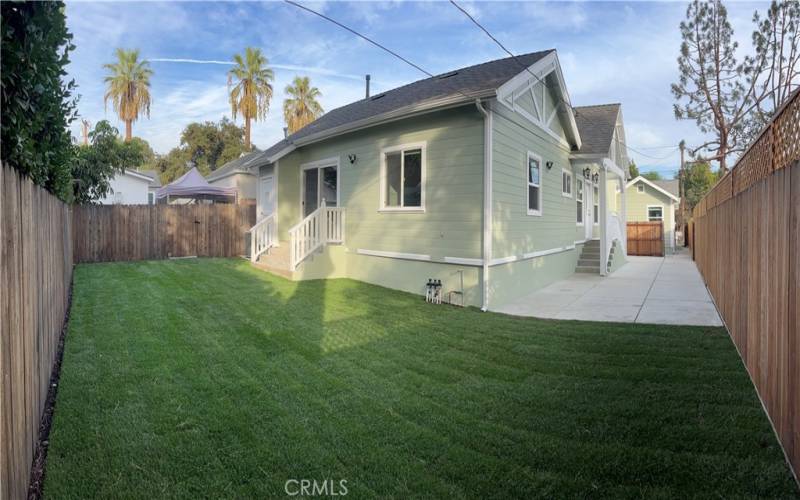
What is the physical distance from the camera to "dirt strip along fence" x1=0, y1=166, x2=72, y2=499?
217 centimetres

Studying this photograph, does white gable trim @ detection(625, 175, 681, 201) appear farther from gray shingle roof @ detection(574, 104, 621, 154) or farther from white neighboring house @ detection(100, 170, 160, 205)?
white neighboring house @ detection(100, 170, 160, 205)

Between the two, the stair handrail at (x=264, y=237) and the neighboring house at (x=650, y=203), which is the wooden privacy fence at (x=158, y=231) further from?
the neighboring house at (x=650, y=203)

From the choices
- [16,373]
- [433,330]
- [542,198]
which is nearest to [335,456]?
[16,373]

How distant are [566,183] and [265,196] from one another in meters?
8.98

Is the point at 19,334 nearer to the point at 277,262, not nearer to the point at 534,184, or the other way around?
the point at 277,262

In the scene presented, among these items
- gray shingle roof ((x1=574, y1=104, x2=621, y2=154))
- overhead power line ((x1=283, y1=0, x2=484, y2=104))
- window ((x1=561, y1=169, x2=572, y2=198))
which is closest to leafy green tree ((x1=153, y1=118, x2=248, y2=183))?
gray shingle roof ((x1=574, y1=104, x2=621, y2=154))

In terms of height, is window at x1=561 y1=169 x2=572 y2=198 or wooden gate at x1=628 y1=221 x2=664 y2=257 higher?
window at x1=561 y1=169 x2=572 y2=198

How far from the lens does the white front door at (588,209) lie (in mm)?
15219

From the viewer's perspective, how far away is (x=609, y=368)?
472 centimetres

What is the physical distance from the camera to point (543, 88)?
10805 mm

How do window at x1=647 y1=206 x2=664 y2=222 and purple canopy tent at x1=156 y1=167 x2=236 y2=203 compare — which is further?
window at x1=647 y1=206 x2=664 y2=222

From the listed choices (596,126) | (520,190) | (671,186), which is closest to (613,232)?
(596,126)

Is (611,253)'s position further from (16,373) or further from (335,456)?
(16,373)

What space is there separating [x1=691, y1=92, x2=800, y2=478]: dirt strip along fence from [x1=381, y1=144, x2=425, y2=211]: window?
17.4 ft
